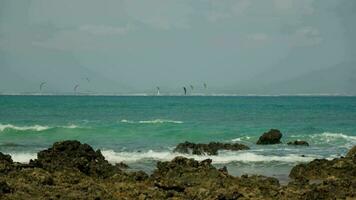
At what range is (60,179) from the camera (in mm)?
14445

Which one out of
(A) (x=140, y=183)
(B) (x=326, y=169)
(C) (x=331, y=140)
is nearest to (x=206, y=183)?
(A) (x=140, y=183)

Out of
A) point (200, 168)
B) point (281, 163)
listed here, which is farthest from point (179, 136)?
point (200, 168)

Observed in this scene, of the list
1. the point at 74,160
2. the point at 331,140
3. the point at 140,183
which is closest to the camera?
the point at 140,183

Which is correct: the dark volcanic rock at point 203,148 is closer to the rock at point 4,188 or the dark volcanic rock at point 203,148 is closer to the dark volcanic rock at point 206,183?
the dark volcanic rock at point 206,183

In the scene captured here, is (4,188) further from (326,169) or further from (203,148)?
(203,148)

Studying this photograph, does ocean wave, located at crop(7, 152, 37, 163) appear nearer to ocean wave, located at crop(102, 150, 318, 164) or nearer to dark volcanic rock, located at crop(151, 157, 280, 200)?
ocean wave, located at crop(102, 150, 318, 164)

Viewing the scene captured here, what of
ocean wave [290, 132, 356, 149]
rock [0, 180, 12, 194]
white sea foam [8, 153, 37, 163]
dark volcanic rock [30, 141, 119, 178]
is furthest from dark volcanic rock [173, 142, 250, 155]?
rock [0, 180, 12, 194]

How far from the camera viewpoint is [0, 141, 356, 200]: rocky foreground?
12875 millimetres

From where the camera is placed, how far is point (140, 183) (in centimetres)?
1531

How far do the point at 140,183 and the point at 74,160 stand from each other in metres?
3.46

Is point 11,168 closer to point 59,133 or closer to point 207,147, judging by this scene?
point 207,147

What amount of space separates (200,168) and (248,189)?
3285mm

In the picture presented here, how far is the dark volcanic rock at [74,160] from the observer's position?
17.5 meters

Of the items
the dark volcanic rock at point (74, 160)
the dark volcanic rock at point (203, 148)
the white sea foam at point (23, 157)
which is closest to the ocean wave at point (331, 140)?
the dark volcanic rock at point (203, 148)
